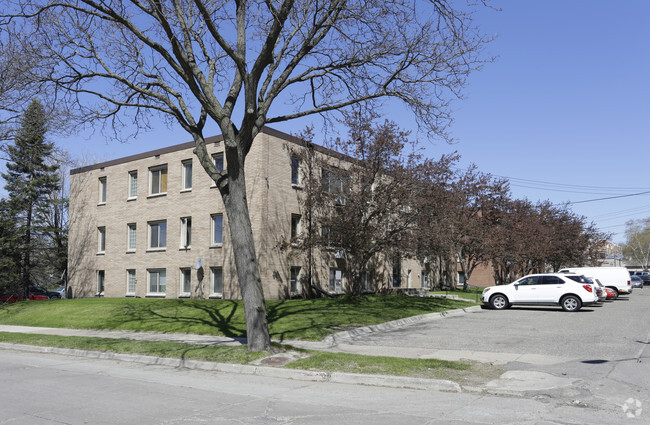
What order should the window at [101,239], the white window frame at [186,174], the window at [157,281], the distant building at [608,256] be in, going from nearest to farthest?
the white window frame at [186,174] → the window at [157,281] → the window at [101,239] → the distant building at [608,256]

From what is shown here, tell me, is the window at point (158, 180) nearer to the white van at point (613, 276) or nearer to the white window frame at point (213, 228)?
the white window frame at point (213, 228)

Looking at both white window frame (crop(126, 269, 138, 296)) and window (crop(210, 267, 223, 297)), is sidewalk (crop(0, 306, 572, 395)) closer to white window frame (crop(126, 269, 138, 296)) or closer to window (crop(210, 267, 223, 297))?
window (crop(210, 267, 223, 297))

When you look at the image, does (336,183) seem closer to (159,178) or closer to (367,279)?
(367,279)

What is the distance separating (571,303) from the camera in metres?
23.5

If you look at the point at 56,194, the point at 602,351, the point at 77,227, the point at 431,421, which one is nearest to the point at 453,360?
the point at 602,351

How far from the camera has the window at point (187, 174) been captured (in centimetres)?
2920

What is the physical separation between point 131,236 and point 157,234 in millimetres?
2562

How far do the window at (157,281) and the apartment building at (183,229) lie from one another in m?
0.06

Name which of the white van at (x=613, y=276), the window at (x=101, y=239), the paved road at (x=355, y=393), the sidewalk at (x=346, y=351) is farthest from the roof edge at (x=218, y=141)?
the white van at (x=613, y=276)

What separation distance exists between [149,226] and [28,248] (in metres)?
16.5

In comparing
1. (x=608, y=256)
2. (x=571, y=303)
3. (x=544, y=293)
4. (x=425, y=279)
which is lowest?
(x=571, y=303)

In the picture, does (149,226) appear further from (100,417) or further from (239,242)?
(100,417)

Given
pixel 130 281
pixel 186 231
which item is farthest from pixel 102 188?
pixel 186 231

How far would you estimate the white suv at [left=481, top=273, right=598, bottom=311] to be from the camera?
920 inches
